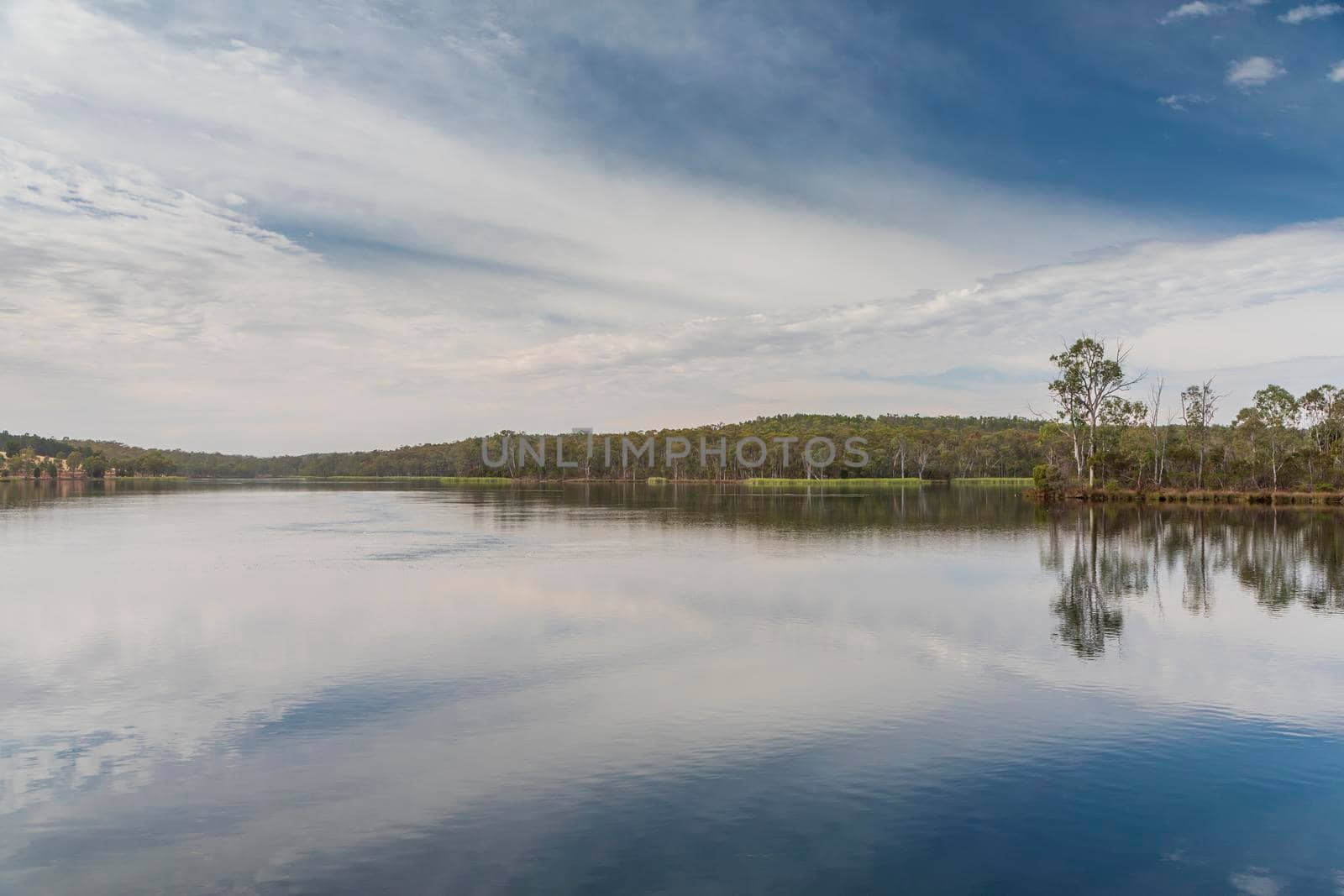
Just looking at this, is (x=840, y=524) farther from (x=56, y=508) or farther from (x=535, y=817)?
Result: (x=56, y=508)

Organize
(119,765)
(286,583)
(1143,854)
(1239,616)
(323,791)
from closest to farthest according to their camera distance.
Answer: (1143,854) < (323,791) < (119,765) < (1239,616) < (286,583)

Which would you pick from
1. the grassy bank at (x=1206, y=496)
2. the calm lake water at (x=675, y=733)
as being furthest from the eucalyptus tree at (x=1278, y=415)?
the calm lake water at (x=675, y=733)

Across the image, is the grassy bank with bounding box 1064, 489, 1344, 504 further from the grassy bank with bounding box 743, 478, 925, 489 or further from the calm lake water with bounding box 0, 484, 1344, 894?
the grassy bank with bounding box 743, 478, 925, 489

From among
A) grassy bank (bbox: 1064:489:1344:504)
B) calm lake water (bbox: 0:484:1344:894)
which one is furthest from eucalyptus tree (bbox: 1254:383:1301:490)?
calm lake water (bbox: 0:484:1344:894)

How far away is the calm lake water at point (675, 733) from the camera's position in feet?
24.5

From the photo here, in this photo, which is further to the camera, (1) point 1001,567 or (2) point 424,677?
(1) point 1001,567

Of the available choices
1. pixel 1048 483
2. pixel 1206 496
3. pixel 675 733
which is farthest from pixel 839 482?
pixel 675 733

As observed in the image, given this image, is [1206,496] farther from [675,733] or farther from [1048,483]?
[675,733]

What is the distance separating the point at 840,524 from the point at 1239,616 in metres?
25.5

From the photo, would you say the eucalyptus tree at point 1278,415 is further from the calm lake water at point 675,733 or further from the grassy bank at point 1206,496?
the calm lake water at point 675,733

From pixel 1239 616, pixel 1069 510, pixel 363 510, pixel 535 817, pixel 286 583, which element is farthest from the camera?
pixel 363 510

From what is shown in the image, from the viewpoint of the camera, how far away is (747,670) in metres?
13.8

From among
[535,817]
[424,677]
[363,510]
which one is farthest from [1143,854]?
[363,510]

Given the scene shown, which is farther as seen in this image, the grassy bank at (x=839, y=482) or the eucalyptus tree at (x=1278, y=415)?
the grassy bank at (x=839, y=482)
